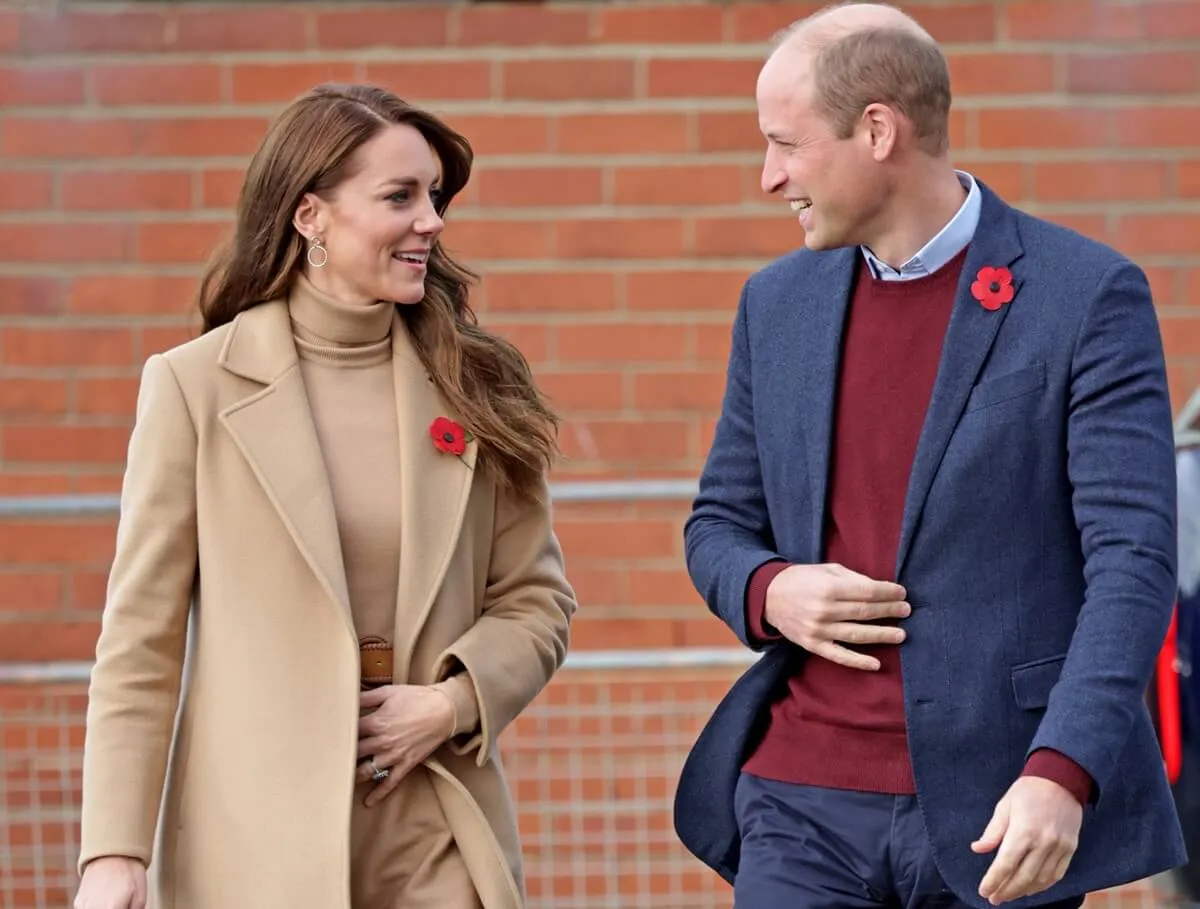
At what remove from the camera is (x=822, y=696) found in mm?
3650

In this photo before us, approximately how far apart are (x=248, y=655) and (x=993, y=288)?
134 cm

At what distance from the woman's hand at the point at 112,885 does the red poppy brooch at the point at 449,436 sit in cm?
86

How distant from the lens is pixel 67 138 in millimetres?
6789

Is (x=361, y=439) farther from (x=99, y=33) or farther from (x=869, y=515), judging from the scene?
(x=99, y=33)

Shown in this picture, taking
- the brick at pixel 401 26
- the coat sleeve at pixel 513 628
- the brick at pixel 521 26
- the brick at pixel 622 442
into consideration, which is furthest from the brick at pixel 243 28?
the coat sleeve at pixel 513 628

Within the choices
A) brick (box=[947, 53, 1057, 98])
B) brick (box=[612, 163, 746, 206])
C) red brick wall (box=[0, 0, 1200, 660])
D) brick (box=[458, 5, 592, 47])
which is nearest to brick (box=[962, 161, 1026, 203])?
red brick wall (box=[0, 0, 1200, 660])

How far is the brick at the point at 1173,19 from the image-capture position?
6762mm

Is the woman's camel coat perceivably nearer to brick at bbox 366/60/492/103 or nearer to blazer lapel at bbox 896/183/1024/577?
blazer lapel at bbox 896/183/1024/577

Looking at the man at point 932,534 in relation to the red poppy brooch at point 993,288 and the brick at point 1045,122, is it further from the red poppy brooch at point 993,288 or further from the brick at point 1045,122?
the brick at point 1045,122

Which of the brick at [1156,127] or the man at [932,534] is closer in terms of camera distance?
the man at [932,534]

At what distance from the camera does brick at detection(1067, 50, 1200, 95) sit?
266 inches

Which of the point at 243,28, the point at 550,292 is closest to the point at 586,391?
the point at 550,292

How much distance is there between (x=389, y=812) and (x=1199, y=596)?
161 centimetres

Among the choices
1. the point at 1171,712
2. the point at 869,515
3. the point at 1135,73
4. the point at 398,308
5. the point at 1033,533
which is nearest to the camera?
the point at 1033,533
